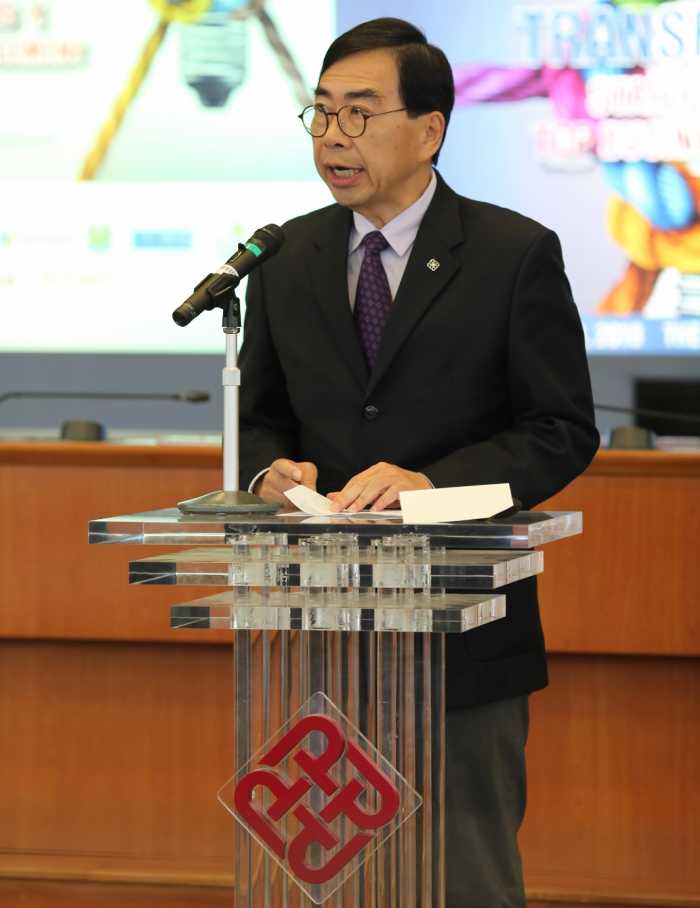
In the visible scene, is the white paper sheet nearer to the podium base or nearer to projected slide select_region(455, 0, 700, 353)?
the podium base

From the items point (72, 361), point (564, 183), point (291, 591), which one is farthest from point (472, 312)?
point (72, 361)

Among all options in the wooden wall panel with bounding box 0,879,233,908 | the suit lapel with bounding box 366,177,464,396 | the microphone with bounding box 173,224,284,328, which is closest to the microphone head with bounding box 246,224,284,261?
the microphone with bounding box 173,224,284,328

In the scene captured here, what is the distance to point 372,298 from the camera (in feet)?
6.72

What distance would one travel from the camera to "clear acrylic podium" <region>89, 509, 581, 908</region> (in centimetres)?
157

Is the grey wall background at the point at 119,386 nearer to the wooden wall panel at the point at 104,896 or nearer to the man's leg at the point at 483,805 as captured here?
the wooden wall panel at the point at 104,896

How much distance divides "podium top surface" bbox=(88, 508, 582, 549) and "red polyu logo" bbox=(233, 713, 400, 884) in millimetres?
202

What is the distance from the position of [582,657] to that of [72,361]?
8.73ft

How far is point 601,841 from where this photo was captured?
125 inches

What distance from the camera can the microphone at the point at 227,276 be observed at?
1669 mm

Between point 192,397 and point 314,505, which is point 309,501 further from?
point 192,397

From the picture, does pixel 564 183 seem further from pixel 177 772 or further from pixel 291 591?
pixel 291 591

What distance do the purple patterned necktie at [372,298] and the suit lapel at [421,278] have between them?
0.04m

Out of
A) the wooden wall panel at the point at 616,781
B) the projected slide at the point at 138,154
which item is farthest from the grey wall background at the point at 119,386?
the wooden wall panel at the point at 616,781

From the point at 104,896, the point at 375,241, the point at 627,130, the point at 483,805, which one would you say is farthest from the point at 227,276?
the point at 627,130
